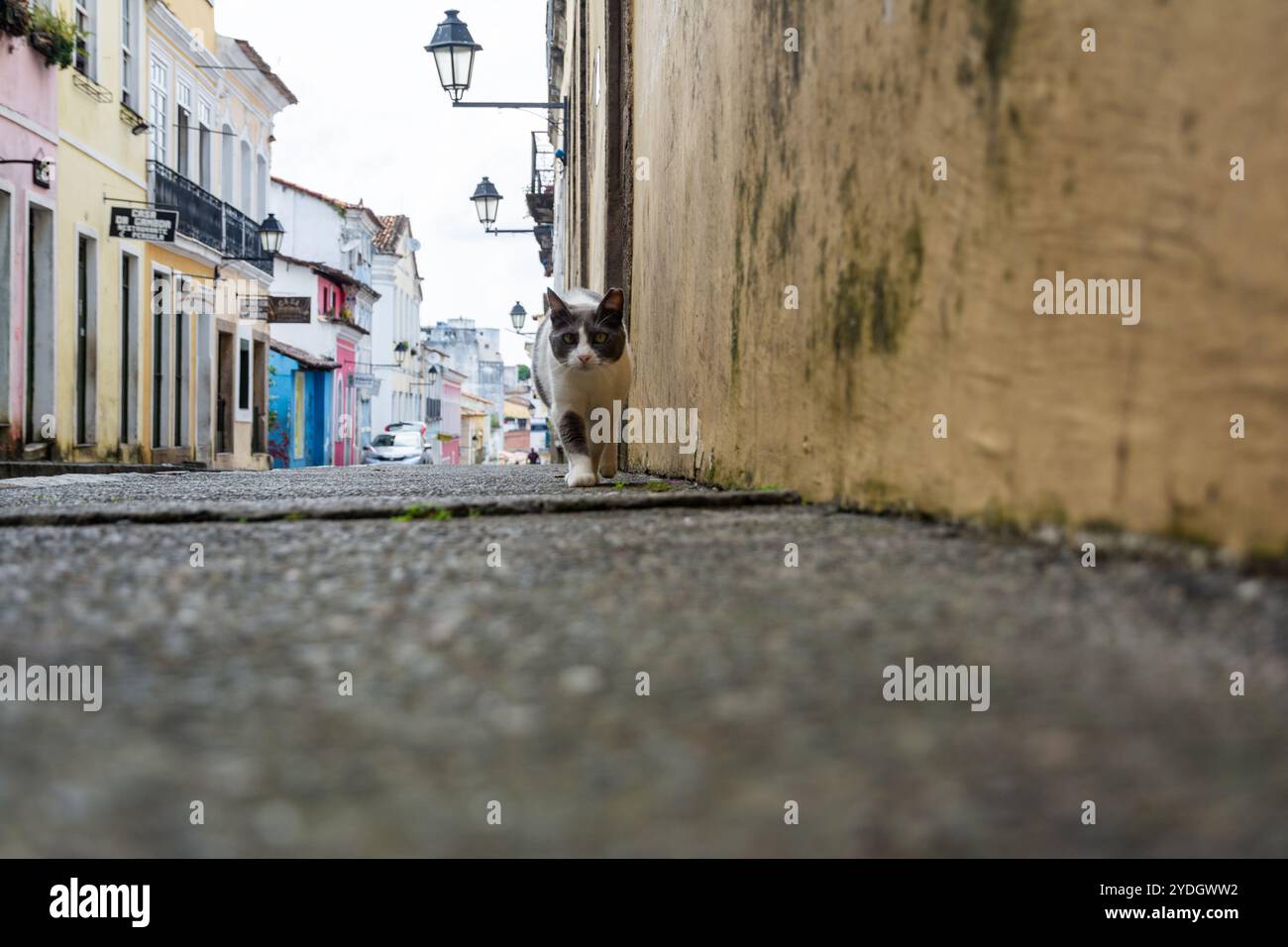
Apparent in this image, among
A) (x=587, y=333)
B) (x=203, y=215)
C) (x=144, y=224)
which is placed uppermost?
(x=203, y=215)

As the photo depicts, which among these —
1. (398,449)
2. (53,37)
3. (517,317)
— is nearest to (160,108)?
(53,37)

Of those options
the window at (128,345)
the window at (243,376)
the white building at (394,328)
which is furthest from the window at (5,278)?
the white building at (394,328)

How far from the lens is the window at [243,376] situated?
68.5 feet

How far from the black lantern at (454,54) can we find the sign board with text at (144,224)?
10.8ft

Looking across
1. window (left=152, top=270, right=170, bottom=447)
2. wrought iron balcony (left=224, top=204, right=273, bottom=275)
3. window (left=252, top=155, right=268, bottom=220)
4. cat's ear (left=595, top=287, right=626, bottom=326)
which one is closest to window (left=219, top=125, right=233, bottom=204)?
wrought iron balcony (left=224, top=204, right=273, bottom=275)

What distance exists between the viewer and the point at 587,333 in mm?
4770

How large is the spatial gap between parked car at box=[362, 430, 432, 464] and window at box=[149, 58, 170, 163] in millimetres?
15686

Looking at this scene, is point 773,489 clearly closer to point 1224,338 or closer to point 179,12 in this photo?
point 1224,338

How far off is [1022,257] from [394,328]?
43.8 m

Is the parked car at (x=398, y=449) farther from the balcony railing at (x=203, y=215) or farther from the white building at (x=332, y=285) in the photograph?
the balcony railing at (x=203, y=215)

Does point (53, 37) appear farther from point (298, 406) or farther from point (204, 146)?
point (298, 406)

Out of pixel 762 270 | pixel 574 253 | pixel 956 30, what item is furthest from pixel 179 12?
pixel 956 30

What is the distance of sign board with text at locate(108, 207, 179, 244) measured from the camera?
12812mm

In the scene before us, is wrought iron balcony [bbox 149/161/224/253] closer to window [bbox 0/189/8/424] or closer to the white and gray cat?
window [bbox 0/189/8/424]
